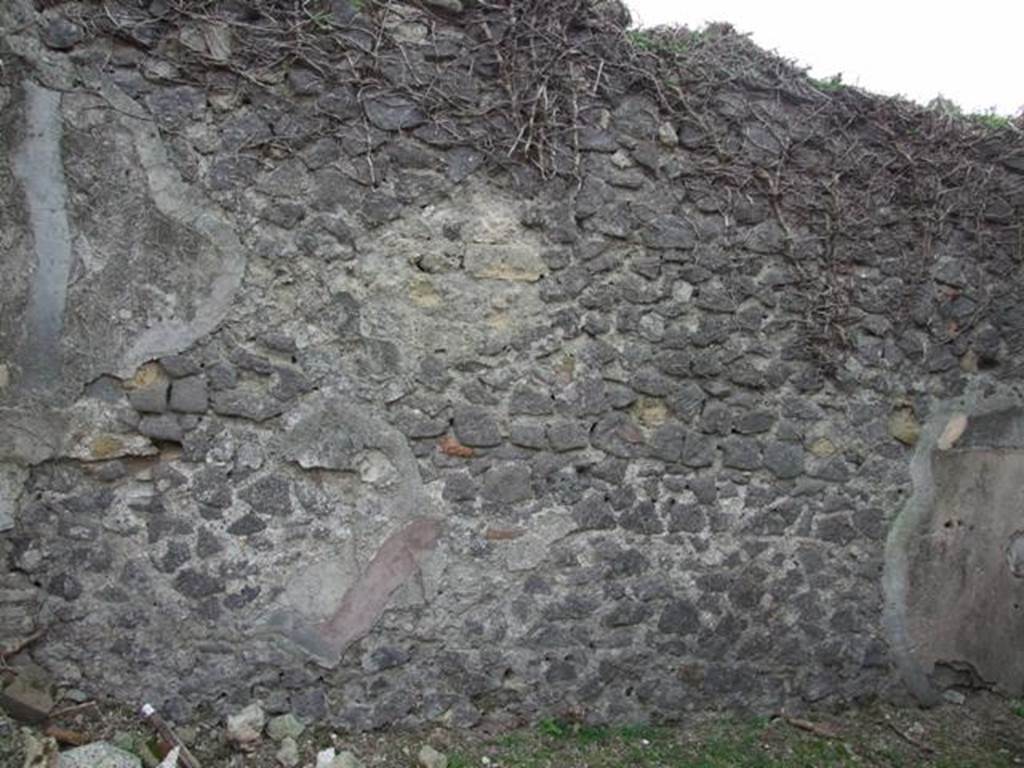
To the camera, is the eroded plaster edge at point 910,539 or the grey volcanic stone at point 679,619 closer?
the grey volcanic stone at point 679,619

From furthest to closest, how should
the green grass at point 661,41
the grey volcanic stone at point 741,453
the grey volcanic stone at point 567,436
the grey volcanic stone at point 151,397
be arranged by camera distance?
the grey volcanic stone at point 741,453, the green grass at point 661,41, the grey volcanic stone at point 567,436, the grey volcanic stone at point 151,397

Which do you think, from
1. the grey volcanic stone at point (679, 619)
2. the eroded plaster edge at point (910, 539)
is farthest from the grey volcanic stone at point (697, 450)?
the eroded plaster edge at point (910, 539)

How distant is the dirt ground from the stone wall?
0.09 m

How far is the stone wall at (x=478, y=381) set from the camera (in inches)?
109

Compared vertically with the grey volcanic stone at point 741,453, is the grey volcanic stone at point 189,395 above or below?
below

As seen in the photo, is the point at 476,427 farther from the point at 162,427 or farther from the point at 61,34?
the point at 61,34

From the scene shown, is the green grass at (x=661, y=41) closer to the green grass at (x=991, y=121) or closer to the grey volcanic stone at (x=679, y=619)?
the green grass at (x=991, y=121)

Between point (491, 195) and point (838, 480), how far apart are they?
187cm

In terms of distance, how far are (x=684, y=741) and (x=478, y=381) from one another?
1600mm

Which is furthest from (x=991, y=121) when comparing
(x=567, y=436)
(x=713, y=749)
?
(x=713, y=749)

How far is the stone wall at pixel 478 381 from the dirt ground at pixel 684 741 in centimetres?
9

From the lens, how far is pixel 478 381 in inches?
125

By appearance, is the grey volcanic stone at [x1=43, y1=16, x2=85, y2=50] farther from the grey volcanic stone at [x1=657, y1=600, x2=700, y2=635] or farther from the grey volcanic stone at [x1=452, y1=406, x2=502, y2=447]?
the grey volcanic stone at [x1=657, y1=600, x2=700, y2=635]

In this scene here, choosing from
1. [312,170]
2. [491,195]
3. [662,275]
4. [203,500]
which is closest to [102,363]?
[203,500]
